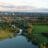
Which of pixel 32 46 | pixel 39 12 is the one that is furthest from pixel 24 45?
pixel 39 12

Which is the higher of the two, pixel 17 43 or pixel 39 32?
pixel 39 32

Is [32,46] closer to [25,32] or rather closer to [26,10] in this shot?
[25,32]

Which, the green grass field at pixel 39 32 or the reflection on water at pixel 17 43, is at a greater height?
the green grass field at pixel 39 32

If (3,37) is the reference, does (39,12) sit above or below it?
above

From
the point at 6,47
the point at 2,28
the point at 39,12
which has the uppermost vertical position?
the point at 39,12
